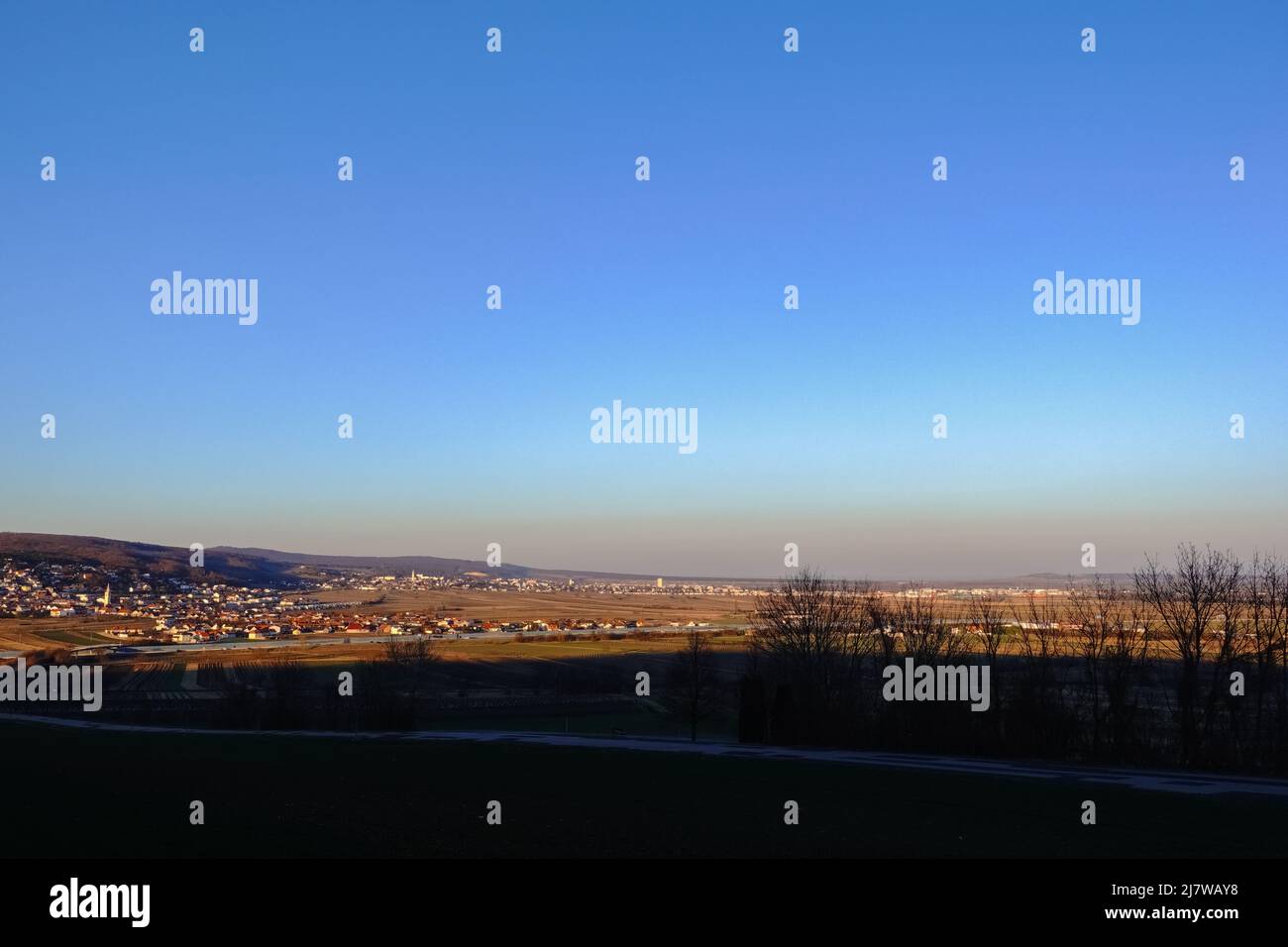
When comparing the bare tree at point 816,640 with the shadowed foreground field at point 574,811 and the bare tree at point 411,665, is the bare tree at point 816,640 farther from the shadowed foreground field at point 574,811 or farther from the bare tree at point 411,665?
the bare tree at point 411,665

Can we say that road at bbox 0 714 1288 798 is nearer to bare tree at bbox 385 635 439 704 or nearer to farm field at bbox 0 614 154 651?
bare tree at bbox 385 635 439 704

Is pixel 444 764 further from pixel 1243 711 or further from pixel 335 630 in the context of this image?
pixel 335 630

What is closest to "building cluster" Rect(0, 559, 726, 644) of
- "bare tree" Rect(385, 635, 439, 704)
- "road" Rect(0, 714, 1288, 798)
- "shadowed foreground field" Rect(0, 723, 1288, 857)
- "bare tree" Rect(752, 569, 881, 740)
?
"bare tree" Rect(385, 635, 439, 704)

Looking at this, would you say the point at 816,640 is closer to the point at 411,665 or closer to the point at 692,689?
the point at 692,689

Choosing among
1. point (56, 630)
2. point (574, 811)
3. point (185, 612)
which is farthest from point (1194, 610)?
point (185, 612)

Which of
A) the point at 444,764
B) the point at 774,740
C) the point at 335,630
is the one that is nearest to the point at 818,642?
the point at 774,740
